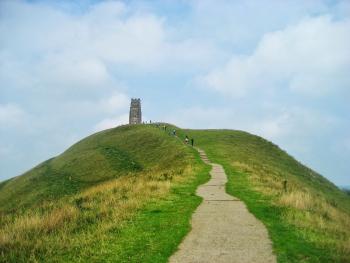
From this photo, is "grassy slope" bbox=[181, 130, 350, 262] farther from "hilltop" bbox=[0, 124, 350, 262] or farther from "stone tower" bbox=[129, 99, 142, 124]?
"stone tower" bbox=[129, 99, 142, 124]

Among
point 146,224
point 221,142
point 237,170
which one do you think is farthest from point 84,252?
point 221,142

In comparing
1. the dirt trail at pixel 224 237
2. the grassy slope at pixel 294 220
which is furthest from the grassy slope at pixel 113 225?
the grassy slope at pixel 294 220

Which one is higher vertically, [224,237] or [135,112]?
[135,112]

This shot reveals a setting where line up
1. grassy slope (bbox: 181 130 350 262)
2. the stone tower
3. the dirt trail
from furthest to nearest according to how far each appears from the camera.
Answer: the stone tower
grassy slope (bbox: 181 130 350 262)
the dirt trail

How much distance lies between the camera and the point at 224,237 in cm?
1544

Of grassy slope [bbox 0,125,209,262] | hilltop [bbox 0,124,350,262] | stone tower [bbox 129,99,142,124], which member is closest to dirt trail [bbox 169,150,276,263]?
hilltop [bbox 0,124,350,262]

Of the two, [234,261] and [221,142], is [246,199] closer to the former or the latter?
[234,261]

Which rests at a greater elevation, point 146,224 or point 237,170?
point 237,170

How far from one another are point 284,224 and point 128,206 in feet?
24.1

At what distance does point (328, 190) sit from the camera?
60812mm

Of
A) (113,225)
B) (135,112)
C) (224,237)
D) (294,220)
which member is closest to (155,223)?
(113,225)

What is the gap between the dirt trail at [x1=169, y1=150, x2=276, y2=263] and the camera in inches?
516

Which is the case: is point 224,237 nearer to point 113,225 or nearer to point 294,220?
point 294,220

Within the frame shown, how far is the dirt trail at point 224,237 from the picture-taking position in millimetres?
13103
